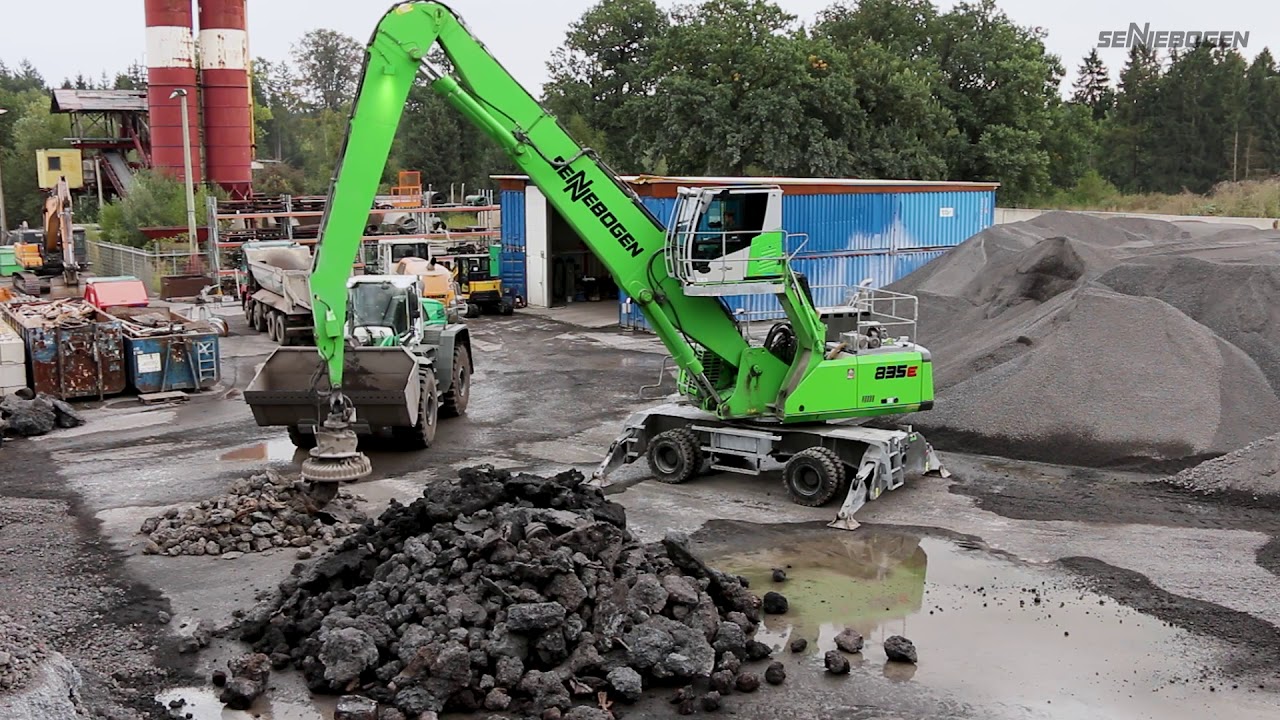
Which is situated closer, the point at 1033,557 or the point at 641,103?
the point at 1033,557

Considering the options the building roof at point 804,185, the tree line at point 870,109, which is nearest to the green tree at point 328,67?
the tree line at point 870,109

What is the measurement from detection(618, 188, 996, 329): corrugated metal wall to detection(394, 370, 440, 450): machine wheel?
39.8 feet

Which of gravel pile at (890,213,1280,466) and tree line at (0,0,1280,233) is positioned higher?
tree line at (0,0,1280,233)

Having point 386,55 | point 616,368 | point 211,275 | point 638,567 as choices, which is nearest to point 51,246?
point 211,275

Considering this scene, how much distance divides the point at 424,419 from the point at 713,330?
4.75 m

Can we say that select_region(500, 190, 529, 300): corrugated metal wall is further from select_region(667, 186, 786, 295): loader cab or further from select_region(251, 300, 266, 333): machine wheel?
select_region(667, 186, 786, 295): loader cab

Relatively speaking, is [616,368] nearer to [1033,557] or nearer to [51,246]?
[1033,557]

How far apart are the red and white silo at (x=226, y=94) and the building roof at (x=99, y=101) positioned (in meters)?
7.57

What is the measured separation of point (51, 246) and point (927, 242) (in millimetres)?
32372

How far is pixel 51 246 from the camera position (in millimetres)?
44594

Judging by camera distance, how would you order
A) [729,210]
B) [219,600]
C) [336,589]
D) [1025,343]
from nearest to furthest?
[336,589], [219,600], [729,210], [1025,343]

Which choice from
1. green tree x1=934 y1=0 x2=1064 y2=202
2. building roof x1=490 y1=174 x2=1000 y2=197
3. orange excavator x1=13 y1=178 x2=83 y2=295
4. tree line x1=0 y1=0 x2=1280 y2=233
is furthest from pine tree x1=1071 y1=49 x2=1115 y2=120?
orange excavator x1=13 y1=178 x2=83 y2=295

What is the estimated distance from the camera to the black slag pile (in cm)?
916

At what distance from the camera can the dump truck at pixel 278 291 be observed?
1082 inches
